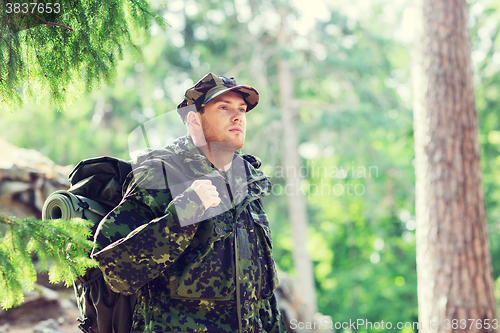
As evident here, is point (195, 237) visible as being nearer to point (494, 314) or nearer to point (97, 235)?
point (97, 235)

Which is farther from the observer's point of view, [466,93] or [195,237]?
[466,93]

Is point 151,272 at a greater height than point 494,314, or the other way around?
point 151,272

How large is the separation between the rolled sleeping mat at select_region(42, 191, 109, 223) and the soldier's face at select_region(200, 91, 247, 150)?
753 millimetres

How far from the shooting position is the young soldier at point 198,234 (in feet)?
6.70

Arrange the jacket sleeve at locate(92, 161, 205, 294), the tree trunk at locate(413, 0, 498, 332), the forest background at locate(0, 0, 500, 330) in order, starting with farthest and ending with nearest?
the forest background at locate(0, 0, 500, 330) → the tree trunk at locate(413, 0, 498, 332) → the jacket sleeve at locate(92, 161, 205, 294)

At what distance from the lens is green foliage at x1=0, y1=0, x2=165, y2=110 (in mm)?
2146

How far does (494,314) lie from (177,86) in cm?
1094

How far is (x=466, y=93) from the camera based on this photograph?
14.3ft

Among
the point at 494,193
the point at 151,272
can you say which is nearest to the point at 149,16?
the point at 151,272

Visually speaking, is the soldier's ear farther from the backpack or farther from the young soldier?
the backpack

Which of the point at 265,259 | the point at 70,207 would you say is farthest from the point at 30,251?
the point at 265,259

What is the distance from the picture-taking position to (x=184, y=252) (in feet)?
7.32

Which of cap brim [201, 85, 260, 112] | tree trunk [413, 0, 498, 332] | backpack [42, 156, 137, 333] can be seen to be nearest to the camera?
backpack [42, 156, 137, 333]

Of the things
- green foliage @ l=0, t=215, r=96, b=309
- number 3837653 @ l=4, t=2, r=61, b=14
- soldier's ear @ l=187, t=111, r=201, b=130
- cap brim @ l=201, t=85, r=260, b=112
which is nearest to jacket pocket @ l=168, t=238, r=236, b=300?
green foliage @ l=0, t=215, r=96, b=309
